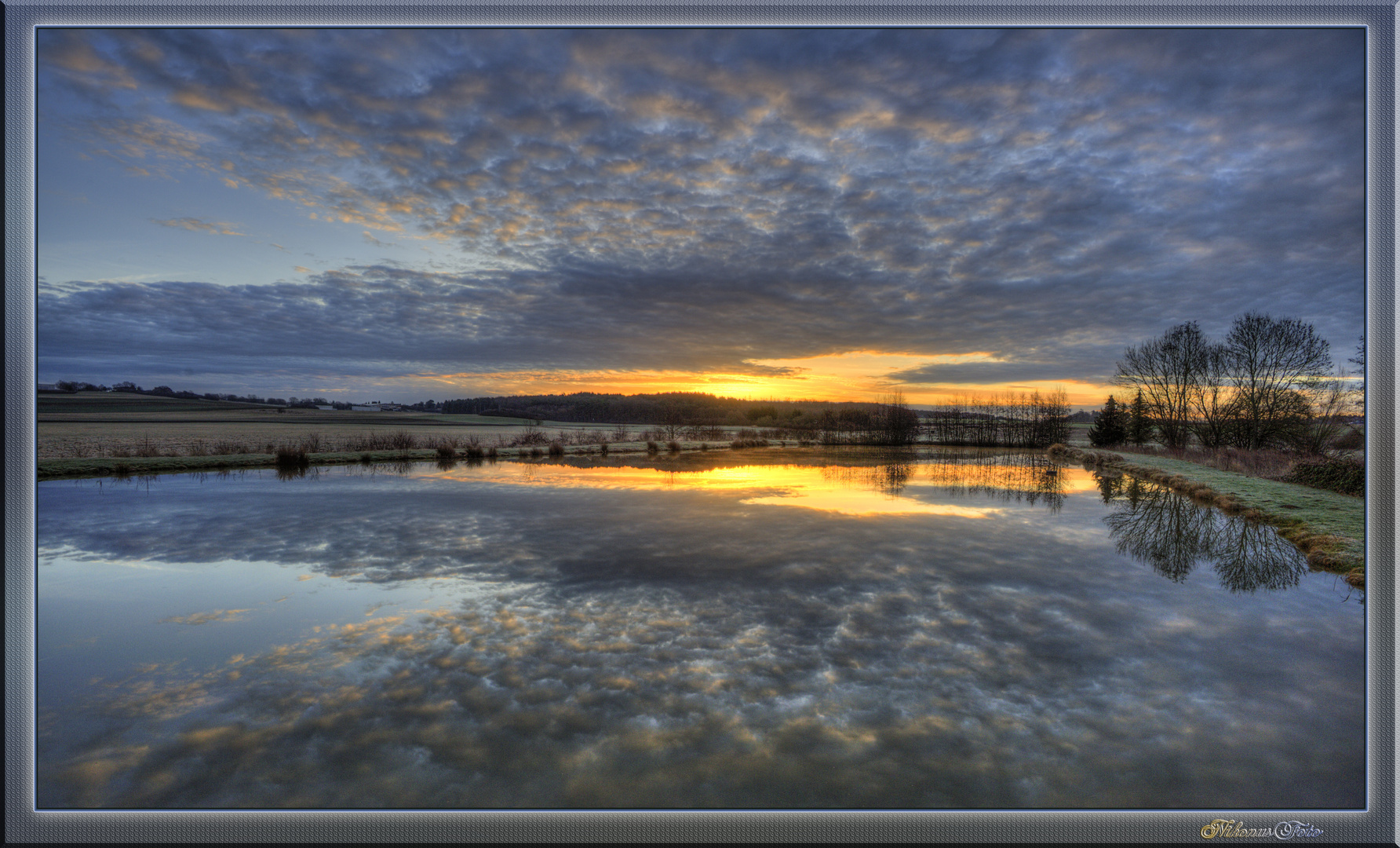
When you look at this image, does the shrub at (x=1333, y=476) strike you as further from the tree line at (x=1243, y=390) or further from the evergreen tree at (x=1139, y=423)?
the evergreen tree at (x=1139, y=423)

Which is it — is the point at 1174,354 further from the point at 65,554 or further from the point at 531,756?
the point at 65,554

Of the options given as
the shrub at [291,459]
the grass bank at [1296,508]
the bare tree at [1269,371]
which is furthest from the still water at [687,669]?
the bare tree at [1269,371]

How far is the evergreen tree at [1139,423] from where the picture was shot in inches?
1543

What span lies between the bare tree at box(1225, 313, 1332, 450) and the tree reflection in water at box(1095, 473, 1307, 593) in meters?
15.7

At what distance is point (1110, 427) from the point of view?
50.8 m

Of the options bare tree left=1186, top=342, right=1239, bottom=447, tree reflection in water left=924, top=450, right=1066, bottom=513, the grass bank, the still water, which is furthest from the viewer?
bare tree left=1186, top=342, right=1239, bottom=447

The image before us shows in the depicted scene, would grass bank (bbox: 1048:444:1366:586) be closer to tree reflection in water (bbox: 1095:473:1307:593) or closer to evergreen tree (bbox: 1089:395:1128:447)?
tree reflection in water (bbox: 1095:473:1307:593)

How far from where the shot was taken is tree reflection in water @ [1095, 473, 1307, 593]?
8.62 meters

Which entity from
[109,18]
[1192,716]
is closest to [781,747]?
[1192,716]

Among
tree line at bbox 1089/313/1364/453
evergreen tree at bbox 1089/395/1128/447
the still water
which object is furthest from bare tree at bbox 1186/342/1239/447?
the still water

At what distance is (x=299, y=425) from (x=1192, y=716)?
7379 centimetres

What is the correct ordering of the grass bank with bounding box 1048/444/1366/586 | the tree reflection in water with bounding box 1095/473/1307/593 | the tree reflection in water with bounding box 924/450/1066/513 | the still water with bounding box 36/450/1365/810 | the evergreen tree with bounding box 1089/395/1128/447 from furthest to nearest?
1. the evergreen tree with bounding box 1089/395/1128/447
2. the tree reflection in water with bounding box 924/450/1066/513
3. the grass bank with bounding box 1048/444/1366/586
4. the tree reflection in water with bounding box 1095/473/1307/593
5. the still water with bounding box 36/450/1365/810

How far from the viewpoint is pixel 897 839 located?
2.64 m

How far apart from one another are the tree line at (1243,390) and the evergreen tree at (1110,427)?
8429 millimetres
